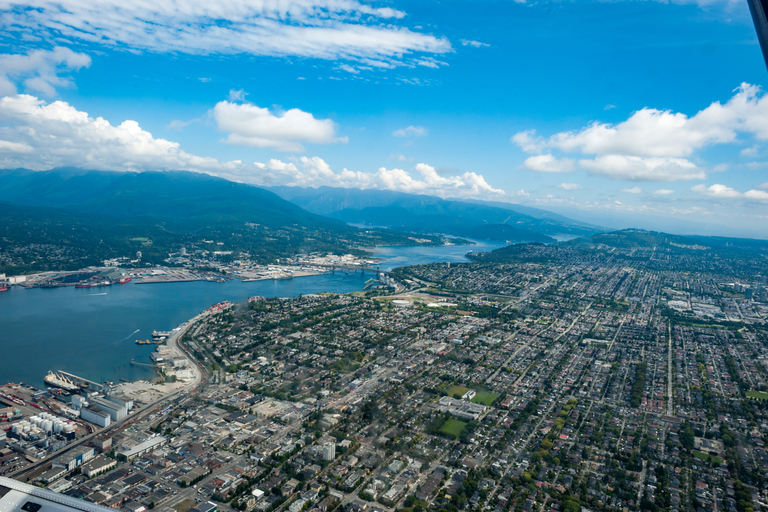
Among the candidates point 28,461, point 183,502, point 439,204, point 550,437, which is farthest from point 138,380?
point 439,204

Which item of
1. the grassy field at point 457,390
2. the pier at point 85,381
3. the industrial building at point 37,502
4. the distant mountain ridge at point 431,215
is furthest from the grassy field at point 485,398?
the distant mountain ridge at point 431,215

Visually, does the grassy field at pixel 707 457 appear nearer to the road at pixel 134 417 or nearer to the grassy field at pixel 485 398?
the grassy field at pixel 485 398

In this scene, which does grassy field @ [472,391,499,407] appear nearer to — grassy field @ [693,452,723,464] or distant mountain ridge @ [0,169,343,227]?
grassy field @ [693,452,723,464]

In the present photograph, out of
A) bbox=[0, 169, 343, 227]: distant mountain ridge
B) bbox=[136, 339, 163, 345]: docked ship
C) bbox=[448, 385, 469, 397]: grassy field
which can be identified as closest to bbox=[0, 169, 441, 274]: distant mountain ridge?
bbox=[0, 169, 343, 227]: distant mountain ridge

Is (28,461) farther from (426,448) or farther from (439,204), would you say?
(439,204)

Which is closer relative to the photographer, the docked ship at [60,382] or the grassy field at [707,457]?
the grassy field at [707,457]
